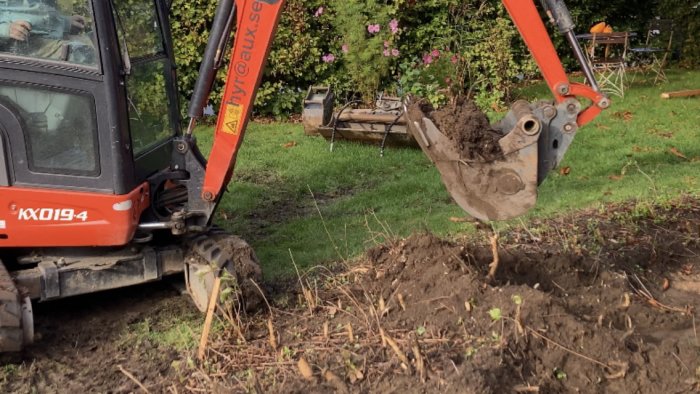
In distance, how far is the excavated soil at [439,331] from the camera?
4098mm

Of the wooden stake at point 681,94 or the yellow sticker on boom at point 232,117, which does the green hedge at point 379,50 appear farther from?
the yellow sticker on boom at point 232,117

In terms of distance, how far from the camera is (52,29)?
487 cm

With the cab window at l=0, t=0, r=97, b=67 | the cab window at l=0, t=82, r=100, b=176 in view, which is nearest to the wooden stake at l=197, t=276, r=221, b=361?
the cab window at l=0, t=82, r=100, b=176

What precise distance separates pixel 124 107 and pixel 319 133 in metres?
6.09

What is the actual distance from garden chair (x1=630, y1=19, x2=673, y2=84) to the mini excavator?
10919 mm

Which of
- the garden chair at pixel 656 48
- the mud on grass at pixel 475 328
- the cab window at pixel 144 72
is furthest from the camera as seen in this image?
the garden chair at pixel 656 48

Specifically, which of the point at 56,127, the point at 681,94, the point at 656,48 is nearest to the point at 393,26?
→ the point at 681,94

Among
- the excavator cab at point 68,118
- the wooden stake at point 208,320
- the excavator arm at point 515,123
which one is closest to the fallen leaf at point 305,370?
the wooden stake at point 208,320

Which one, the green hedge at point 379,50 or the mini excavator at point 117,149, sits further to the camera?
the green hedge at point 379,50

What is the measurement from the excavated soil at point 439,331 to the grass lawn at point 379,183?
1.00 metres

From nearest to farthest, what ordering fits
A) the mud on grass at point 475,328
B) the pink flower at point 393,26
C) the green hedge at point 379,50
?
the mud on grass at point 475,328 < the green hedge at point 379,50 < the pink flower at point 393,26

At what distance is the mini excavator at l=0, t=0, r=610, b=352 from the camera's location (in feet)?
15.9

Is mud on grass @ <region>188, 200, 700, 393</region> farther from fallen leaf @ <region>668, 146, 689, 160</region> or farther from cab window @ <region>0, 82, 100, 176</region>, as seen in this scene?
fallen leaf @ <region>668, 146, 689, 160</region>

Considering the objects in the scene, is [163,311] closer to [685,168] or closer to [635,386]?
[635,386]
